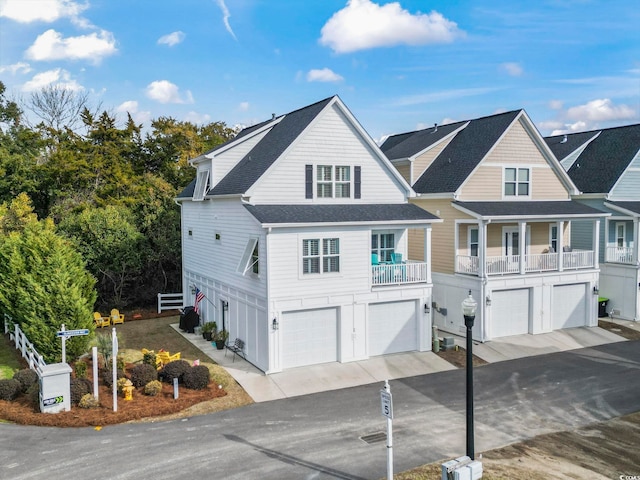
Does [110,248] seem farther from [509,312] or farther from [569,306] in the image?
[569,306]

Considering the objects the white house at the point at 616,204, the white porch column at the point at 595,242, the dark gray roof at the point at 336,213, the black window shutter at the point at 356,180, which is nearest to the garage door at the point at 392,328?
the dark gray roof at the point at 336,213

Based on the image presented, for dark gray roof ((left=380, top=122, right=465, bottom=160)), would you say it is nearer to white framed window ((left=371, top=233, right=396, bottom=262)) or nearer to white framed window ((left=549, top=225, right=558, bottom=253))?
white framed window ((left=371, top=233, right=396, bottom=262))

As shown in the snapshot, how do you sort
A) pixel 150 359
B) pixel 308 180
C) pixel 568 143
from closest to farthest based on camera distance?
pixel 150 359 → pixel 308 180 → pixel 568 143

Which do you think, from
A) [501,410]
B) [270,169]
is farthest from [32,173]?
[501,410]

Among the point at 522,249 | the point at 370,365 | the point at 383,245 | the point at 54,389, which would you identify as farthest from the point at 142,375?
the point at 522,249

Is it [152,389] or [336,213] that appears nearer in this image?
[152,389]

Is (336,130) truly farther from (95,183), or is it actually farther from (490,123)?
(95,183)

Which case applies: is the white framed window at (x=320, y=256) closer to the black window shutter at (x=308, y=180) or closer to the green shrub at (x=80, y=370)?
the black window shutter at (x=308, y=180)
